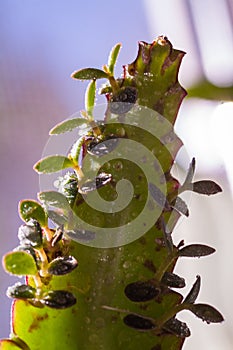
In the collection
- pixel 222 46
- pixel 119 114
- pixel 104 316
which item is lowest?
pixel 104 316

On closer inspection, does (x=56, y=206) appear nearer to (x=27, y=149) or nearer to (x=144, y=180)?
(x=144, y=180)

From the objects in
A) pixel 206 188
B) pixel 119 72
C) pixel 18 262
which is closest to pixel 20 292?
pixel 18 262

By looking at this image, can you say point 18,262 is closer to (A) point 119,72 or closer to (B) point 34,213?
(B) point 34,213

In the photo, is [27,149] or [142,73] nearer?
[142,73]

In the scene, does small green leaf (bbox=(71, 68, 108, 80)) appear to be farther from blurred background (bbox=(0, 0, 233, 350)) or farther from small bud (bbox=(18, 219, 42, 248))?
blurred background (bbox=(0, 0, 233, 350))

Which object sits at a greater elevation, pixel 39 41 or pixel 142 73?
pixel 39 41

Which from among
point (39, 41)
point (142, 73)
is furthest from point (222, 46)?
point (142, 73)

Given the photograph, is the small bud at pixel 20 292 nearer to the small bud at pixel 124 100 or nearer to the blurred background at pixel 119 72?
the small bud at pixel 124 100
